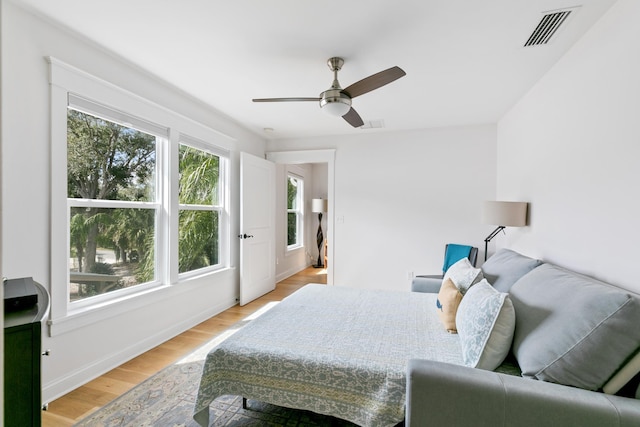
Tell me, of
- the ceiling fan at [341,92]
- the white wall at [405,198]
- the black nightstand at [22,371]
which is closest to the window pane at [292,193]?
the white wall at [405,198]

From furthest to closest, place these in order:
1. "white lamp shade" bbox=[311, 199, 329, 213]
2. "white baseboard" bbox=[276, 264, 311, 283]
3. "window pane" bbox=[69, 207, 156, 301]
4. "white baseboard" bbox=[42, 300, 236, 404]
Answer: "white lamp shade" bbox=[311, 199, 329, 213] < "white baseboard" bbox=[276, 264, 311, 283] < "window pane" bbox=[69, 207, 156, 301] < "white baseboard" bbox=[42, 300, 236, 404]

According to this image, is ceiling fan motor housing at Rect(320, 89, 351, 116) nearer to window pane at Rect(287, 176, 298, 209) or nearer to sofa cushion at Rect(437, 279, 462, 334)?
sofa cushion at Rect(437, 279, 462, 334)

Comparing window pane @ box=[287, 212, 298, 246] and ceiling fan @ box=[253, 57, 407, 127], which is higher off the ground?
ceiling fan @ box=[253, 57, 407, 127]

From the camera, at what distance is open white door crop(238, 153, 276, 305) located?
13.6 feet

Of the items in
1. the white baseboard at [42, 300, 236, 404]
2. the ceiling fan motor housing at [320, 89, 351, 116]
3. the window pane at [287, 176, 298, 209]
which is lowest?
the white baseboard at [42, 300, 236, 404]

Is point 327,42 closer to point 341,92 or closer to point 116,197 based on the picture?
point 341,92

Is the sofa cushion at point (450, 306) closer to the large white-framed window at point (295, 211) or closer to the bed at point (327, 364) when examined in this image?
the bed at point (327, 364)

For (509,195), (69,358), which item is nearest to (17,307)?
(69,358)

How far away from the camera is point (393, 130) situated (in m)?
4.45

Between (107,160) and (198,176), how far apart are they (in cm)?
114

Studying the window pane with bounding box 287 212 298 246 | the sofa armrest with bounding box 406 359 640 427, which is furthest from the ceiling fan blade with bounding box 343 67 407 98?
the window pane with bounding box 287 212 298 246

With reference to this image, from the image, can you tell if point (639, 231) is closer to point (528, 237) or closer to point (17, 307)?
point (528, 237)

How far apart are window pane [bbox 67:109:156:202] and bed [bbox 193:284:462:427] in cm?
162

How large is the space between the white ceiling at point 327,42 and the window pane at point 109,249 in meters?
1.25
